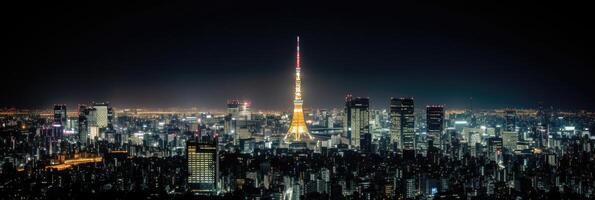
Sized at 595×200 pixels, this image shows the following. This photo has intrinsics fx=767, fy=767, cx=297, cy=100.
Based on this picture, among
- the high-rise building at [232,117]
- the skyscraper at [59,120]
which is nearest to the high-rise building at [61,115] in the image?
the skyscraper at [59,120]

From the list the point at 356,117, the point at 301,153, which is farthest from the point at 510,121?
the point at 301,153

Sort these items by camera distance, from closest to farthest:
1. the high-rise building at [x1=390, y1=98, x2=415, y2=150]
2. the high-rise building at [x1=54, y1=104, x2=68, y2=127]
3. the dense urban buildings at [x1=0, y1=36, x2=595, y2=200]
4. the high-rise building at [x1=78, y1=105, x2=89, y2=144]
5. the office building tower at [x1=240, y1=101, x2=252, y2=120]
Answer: the dense urban buildings at [x1=0, y1=36, x2=595, y2=200]
the high-rise building at [x1=54, y1=104, x2=68, y2=127]
the high-rise building at [x1=78, y1=105, x2=89, y2=144]
the high-rise building at [x1=390, y1=98, x2=415, y2=150]
the office building tower at [x1=240, y1=101, x2=252, y2=120]

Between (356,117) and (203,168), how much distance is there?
28.8ft

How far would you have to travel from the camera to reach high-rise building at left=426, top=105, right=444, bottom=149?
61.0 feet

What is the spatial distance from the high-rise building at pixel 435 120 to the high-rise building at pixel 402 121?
41cm

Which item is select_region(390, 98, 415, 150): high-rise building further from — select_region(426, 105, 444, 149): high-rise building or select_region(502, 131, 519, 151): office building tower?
select_region(502, 131, 519, 151): office building tower

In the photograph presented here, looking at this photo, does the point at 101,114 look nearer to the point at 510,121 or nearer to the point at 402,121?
the point at 402,121

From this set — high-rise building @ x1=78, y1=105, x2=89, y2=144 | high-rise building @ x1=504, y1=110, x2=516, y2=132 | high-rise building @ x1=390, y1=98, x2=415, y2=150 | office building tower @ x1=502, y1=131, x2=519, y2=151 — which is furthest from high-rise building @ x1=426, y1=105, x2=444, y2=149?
high-rise building @ x1=78, y1=105, x2=89, y2=144

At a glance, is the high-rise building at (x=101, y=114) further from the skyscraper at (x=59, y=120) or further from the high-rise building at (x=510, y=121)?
the high-rise building at (x=510, y=121)

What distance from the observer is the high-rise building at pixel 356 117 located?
19516 mm

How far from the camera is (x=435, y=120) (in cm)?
1917

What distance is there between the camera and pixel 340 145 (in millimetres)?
18016

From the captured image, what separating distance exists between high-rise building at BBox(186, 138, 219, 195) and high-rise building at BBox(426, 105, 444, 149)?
7161mm

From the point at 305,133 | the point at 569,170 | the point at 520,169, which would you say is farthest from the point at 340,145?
the point at 569,170
